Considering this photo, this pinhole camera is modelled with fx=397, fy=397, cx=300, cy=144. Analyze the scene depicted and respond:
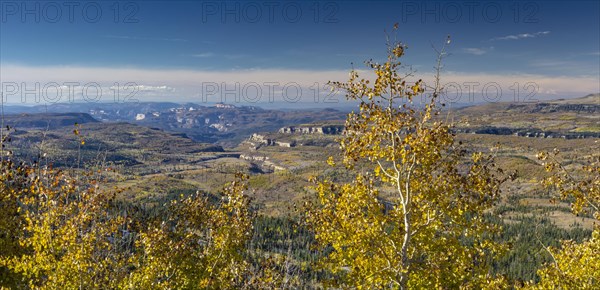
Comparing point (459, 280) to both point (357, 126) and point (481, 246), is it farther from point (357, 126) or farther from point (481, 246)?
point (357, 126)

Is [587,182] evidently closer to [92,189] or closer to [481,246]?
[481,246]

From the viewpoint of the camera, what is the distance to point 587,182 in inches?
966

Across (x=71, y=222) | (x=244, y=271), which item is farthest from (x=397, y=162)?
(x=71, y=222)

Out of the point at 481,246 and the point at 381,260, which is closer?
the point at 481,246

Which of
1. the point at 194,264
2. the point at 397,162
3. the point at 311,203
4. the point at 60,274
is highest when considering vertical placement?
the point at 397,162

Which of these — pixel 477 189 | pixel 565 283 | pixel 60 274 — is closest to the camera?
pixel 477 189

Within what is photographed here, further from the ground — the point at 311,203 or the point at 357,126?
the point at 357,126

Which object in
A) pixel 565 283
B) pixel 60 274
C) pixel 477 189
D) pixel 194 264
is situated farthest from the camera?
pixel 194 264

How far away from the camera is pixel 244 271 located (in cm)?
2841

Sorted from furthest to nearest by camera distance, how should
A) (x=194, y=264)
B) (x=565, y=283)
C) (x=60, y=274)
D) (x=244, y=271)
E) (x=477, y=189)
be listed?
1. (x=194, y=264)
2. (x=244, y=271)
3. (x=60, y=274)
4. (x=565, y=283)
5. (x=477, y=189)

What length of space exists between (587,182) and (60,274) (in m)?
32.9

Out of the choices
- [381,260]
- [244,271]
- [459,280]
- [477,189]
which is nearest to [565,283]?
[459,280]

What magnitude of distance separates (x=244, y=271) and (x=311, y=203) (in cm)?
804

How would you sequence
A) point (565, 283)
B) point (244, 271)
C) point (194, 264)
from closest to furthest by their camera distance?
point (565, 283) < point (244, 271) < point (194, 264)
